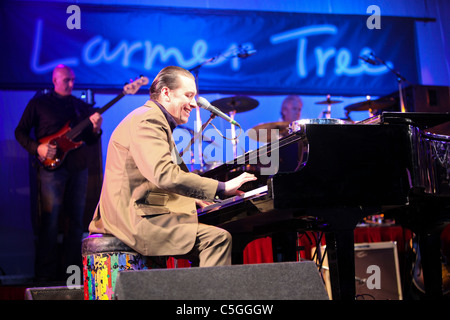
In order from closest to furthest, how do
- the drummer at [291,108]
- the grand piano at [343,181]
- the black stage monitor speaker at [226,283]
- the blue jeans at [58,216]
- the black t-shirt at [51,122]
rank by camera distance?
the black stage monitor speaker at [226,283], the grand piano at [343,181], the blue jeans at [58,216], the black t-shirt at [51,122], the drummer at [291,108]

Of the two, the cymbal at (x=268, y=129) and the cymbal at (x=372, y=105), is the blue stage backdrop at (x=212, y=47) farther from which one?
the cymbal at (x=268, y=129)

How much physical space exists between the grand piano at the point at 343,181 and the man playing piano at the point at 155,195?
0.24 meters

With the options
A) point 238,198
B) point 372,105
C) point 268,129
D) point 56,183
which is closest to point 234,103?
point 268,129

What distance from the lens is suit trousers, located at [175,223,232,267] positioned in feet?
8.52

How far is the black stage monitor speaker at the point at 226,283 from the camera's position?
5.80ft

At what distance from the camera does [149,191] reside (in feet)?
8.85

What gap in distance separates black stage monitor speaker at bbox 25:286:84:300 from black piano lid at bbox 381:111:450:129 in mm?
2020

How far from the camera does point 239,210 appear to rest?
2.76 metres

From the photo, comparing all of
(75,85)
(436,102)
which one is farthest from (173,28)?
(436,102)

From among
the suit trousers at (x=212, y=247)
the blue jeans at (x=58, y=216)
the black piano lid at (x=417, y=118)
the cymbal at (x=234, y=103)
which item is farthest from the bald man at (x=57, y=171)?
the black piano lid at (x=417, y=118)

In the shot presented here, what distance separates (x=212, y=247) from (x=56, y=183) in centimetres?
344

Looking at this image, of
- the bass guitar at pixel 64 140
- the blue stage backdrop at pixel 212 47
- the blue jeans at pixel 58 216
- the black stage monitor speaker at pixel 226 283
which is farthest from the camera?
the blue stage backdrop at pixel 212 47
